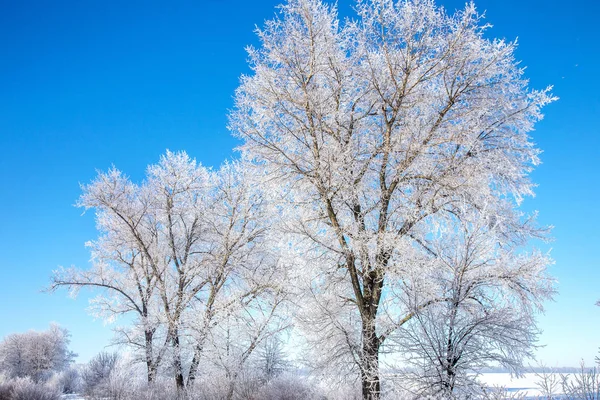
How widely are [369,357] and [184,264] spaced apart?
416 inches

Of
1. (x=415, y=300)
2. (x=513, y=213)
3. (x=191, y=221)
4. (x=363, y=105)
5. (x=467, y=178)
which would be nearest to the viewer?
(x=415, y=300)

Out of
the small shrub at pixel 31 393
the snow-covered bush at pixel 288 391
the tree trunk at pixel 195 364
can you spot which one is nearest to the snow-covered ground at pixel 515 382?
the snow-covered bush at pixel 288 391

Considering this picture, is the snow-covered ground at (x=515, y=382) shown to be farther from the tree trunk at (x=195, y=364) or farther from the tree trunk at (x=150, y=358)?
the tree trunk at (x=150, y=358)

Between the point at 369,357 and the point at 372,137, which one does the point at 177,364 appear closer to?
the point at 369,357

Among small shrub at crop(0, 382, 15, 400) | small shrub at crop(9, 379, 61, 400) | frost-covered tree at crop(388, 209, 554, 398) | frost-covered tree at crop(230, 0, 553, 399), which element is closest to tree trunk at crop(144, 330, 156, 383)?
small shrub at crop(9, 379, 61, 400)

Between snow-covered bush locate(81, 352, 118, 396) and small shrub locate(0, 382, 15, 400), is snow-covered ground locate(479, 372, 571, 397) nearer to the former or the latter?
small shrub locate(0, 382, 15, 400)

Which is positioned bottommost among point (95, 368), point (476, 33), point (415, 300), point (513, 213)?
point (95, 368)

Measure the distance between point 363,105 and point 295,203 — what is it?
8.83ft

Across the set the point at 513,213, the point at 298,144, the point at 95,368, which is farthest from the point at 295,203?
the point at 95,368

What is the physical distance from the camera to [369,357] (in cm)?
786

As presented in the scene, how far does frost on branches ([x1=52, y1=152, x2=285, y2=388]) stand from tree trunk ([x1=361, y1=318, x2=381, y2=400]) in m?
6.39

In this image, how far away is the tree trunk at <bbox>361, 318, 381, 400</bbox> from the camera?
7742mm

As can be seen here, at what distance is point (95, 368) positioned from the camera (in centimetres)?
2333

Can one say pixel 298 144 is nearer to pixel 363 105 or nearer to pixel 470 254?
pixel 363 105
